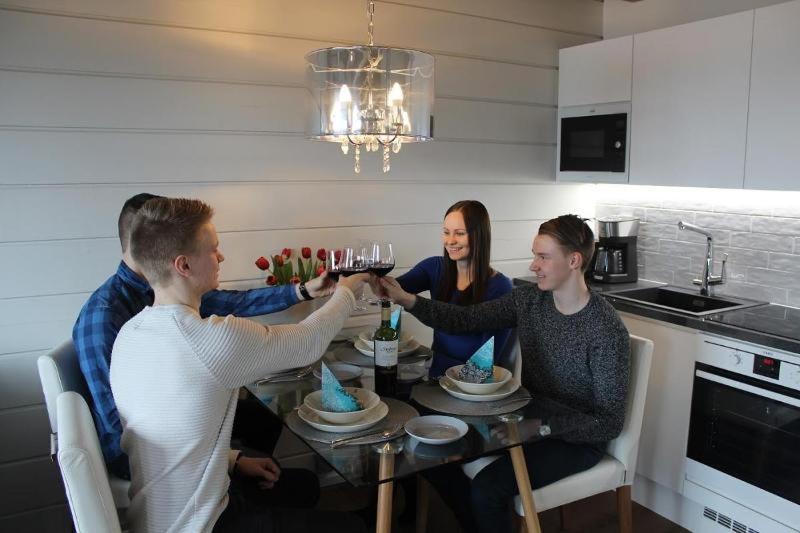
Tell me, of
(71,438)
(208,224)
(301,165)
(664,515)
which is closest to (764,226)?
(664,515)

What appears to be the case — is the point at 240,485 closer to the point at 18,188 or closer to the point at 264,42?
the point at 18,188

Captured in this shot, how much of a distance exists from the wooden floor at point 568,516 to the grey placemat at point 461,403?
858mm

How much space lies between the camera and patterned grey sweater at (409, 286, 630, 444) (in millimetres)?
2066

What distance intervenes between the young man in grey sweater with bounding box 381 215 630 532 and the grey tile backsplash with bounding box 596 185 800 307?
131 centimetres

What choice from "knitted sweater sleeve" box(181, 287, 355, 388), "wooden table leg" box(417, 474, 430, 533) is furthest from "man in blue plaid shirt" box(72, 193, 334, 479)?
"wooden table leg" box(417, 474, 430, 533)

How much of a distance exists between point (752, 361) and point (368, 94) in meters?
1.73

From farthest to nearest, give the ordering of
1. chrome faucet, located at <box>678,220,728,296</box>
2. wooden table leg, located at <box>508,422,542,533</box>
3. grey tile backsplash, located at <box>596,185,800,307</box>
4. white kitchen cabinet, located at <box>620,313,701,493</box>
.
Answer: chrome faucet, located at <box>678,220,728,296</box>
grey tile backsplash, located at <box>596,185,800,307</box>
white kitchen cabinet, located at <box>620,313,701,493</box>
wooden table leg, located at <box>508,422,542,533</box>

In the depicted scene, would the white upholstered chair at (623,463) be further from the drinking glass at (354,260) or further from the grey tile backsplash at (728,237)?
the grey tile backsplash at (728,237)

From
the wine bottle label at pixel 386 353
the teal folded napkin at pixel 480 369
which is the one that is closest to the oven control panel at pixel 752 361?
the teal folded napkin at pixel 480 369

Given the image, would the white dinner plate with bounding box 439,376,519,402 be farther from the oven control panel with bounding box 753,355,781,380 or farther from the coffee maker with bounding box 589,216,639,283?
the coffee maker with bounding box 589,216,639,283

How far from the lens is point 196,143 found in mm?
2758

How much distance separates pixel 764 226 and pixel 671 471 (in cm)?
117

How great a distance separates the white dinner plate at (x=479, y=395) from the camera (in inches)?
76.0

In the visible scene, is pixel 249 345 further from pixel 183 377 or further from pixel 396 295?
pixel 396 295
